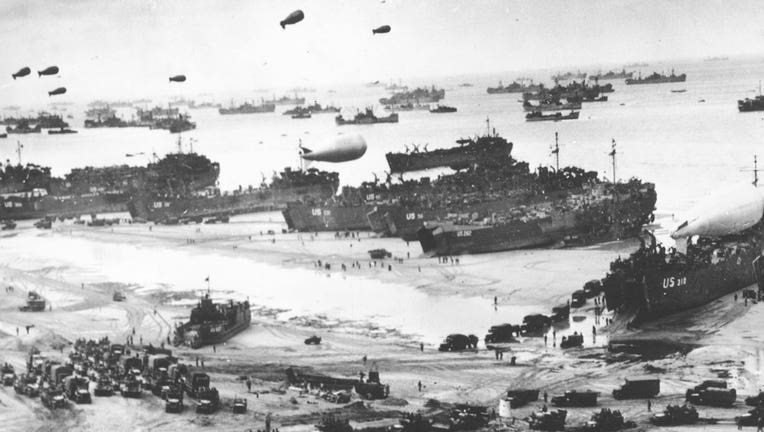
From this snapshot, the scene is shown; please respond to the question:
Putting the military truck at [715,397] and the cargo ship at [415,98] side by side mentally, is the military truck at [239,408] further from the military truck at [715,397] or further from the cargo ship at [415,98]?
the cargo ship at [415,98]

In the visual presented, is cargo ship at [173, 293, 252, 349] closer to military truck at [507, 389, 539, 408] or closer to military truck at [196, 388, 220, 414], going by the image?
military truck at [196, 388, 220, 414]

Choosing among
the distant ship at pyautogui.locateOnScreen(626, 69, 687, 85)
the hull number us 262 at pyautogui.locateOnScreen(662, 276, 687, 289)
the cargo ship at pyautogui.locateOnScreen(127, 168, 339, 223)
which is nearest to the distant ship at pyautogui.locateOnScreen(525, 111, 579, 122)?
the distant ship at pyautogui.locateOnScreen(626, 69, 687, 85)

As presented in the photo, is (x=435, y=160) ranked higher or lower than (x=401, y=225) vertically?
higher

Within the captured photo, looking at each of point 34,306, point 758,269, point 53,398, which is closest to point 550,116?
point 758,269

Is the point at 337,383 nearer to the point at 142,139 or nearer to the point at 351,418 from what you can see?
the point at 351,418

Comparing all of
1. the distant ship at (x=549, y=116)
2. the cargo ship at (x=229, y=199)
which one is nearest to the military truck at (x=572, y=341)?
the cargo ship at (x=229, y=199)

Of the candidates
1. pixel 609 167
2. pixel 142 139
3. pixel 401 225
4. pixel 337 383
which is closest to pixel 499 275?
pixel 401 225
